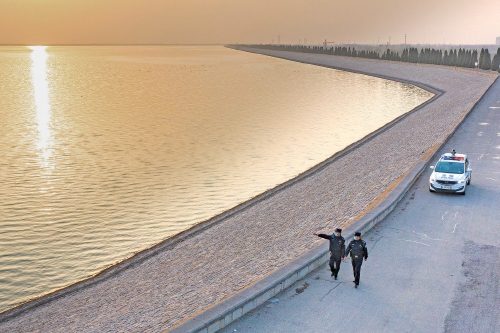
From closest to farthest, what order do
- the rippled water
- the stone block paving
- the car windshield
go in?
the stone block paving, the car windshield, the rippled water

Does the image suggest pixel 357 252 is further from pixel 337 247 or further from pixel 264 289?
pixel 264 289

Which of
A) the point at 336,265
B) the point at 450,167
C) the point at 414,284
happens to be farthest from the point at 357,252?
the point at 450,167

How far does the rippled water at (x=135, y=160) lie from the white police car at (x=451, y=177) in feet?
33.8

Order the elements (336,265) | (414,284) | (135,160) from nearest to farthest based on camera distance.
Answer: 1. (414,284)
2. (336,265)
3. (135,160)

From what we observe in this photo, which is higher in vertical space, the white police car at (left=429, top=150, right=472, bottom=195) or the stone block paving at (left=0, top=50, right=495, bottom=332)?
the white police car at (left=429, top=150, right=472, bottom=195)

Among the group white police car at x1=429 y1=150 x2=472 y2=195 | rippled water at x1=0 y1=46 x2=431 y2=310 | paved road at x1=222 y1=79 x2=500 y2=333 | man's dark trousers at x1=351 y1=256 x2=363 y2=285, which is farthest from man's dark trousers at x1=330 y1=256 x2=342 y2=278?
rippled water at x1=0 y1=46 x2=431 y2=310

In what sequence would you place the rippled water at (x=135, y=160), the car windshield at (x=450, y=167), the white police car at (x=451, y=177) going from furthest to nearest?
1. the rippled water at (x=135, y=160)
2. the car windshield at (x=450, y=167)
3. the white police car at (x=451, y=177)

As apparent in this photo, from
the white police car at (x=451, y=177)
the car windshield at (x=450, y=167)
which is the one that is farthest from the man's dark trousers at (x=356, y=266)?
the car windshield at (x=450, y=167)

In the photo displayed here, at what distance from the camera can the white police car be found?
21.0m

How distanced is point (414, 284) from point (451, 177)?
28.6 ft

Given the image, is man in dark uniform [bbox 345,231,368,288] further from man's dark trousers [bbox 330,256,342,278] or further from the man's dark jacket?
man's dark trousers [bbox 330,256,342,278]

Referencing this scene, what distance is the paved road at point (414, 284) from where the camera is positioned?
11.9 m

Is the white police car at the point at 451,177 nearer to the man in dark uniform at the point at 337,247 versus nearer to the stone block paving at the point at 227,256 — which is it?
the stone block paving at the point at 227,256

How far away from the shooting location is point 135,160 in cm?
3722
